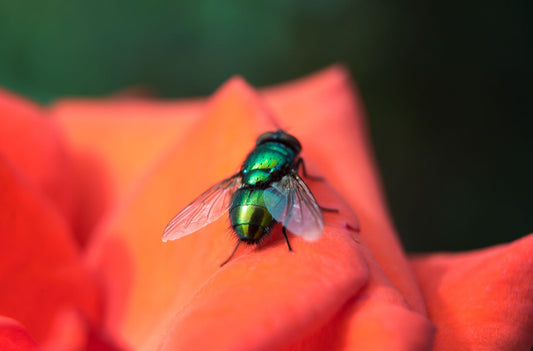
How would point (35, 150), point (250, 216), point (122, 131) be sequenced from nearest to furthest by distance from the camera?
point (250, 216)
point (35, 150)
point (122, 131)

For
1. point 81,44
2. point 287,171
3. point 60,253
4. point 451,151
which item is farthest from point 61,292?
point 81,44

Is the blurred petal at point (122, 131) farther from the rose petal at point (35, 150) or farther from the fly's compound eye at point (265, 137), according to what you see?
the fly's compound eye at point (265, 137)

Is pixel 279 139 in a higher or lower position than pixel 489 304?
higher

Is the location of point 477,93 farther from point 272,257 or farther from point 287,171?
point 272,257

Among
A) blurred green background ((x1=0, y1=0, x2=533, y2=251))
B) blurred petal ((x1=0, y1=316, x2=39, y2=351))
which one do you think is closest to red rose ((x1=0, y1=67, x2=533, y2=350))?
blurred petal ((x1=0, y1=316, x2=39, y2=351))

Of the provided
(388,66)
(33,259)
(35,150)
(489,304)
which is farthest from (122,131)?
(388,66)

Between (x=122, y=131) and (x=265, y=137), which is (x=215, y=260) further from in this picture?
(x=122, y=131)

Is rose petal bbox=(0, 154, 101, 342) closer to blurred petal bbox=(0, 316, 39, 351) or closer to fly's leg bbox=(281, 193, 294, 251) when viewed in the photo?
blurred petal bbox=(0, 316, 39, 351)
